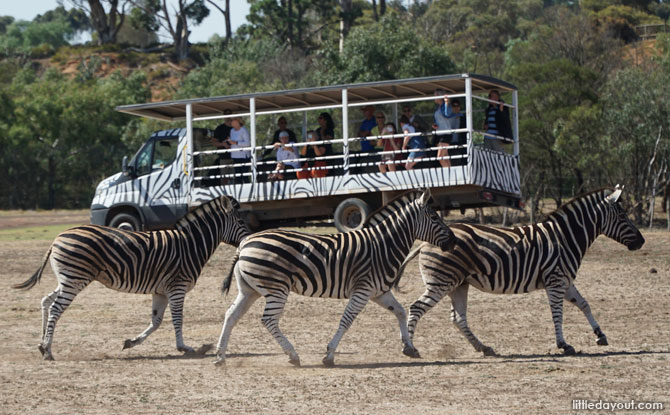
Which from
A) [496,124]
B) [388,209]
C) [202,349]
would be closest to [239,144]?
[496,124]

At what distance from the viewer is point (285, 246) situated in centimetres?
1087

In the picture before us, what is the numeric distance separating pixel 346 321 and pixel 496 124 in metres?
11.1

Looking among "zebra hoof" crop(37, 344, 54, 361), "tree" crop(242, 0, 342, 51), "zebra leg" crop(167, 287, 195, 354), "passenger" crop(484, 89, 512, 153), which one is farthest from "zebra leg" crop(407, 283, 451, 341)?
"tree" crop(242, 0, 342, 51)

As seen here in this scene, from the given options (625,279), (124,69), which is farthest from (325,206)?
(124,69)

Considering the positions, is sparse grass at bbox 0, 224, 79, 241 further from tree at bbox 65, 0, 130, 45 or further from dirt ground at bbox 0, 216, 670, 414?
tree at bbox 65, 0, 130, 45

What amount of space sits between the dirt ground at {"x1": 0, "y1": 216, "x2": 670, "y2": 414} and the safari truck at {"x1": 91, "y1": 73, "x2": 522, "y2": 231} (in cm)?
337

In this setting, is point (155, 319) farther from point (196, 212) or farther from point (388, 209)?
point (388, 209)

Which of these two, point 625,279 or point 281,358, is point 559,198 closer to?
point 625,279

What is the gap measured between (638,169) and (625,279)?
13342 mm

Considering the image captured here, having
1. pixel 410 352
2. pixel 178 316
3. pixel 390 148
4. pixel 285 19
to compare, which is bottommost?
pixel 410 352

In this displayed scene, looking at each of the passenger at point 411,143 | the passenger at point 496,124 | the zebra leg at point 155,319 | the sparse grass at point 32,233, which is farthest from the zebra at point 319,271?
the sparse grass at point 32,233

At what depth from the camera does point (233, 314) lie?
11.0 m

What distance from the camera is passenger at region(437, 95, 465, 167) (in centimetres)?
2034

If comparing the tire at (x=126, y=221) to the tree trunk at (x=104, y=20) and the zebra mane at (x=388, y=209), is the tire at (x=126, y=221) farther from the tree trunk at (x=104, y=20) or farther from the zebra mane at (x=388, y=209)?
the tree trunk at (x=104, y=20)
